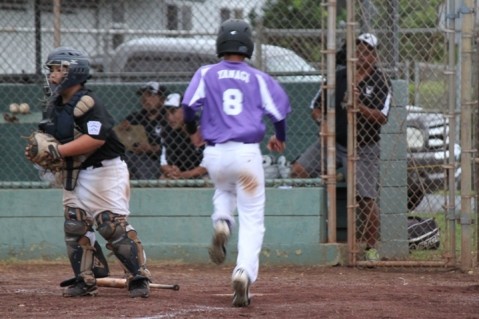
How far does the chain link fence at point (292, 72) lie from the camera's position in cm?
904

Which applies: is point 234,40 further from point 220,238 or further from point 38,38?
point 38,38

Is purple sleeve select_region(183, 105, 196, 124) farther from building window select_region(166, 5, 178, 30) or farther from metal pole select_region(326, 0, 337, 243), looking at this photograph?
building window select_region(166, 5, 178, 30)

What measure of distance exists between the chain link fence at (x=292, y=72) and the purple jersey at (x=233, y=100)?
91.5 inches

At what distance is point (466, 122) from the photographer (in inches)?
337

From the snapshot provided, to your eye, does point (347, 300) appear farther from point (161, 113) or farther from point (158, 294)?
point (161, 113)

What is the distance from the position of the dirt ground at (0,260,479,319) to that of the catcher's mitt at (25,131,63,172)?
3.01 ft

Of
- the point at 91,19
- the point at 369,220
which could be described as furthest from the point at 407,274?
the point at 91,19

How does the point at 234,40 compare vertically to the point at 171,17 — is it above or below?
below

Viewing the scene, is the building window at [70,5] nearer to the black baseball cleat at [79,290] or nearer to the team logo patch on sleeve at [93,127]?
the team logo patch on sleeve at [93,127]

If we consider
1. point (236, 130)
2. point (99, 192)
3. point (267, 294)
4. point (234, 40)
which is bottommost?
point (267, 294)

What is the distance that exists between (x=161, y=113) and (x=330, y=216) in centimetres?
197

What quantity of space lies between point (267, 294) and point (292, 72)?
10.4 ft

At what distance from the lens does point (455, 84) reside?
28.6 feet

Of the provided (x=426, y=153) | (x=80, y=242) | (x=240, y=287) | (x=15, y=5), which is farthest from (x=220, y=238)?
(x=426, y=153)
